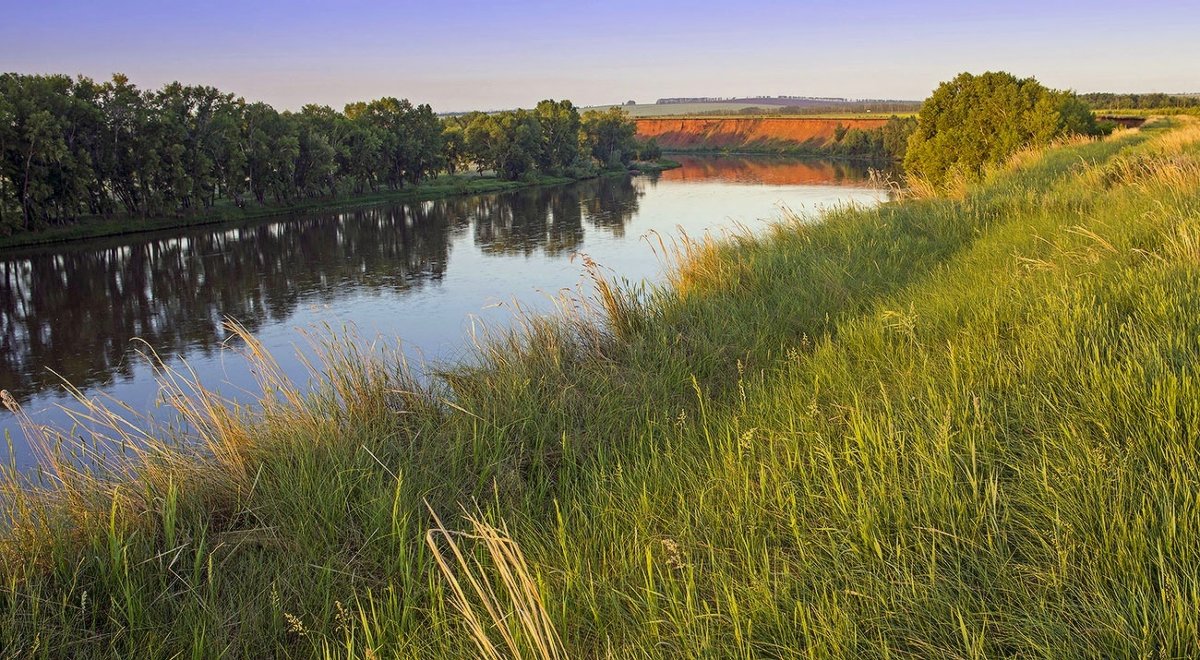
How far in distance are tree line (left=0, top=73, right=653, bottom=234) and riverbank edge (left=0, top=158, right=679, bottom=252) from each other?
580 millimetres

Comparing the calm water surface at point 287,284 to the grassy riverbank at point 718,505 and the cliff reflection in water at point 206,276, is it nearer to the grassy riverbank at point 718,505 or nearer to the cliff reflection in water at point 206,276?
the cliff reflection in water at point 206,276

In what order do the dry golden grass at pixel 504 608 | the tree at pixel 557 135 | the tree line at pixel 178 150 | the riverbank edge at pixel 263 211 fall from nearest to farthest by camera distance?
the dry golden grass at pixel 504 608, the tree line at pixel 178 150, the riverbank edge at pixel 263 211, the tree at pixel 557 135

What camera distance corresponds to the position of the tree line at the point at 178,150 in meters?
29.1

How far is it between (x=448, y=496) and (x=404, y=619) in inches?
45.3

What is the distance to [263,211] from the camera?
133 ft

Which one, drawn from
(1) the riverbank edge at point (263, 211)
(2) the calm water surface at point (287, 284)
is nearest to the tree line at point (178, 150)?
(1) the riverbank edge at point (263, 211)

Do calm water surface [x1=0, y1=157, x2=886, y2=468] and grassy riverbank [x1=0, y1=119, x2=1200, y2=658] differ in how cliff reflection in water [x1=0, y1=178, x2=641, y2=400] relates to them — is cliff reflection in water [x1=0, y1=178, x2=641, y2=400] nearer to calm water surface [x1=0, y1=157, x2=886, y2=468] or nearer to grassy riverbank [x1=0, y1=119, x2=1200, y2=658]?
calm water surface [x1=0, y1=157, x2=886, y2=468]

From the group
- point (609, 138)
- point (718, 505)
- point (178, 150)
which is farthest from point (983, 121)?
point (609, 138)

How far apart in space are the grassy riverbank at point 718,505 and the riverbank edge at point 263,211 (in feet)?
101

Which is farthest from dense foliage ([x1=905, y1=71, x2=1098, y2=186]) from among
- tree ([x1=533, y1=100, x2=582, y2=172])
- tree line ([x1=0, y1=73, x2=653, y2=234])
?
tree ([x1=533, y1=100, x2=582, y2=172])

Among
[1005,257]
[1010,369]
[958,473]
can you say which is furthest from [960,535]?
[1005,257]

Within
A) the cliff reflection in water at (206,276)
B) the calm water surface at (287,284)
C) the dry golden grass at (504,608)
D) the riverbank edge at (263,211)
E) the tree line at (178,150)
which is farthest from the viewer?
the riverbank edge at (263,211)

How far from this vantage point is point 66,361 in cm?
1404

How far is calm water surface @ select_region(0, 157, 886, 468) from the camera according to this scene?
13.1m
